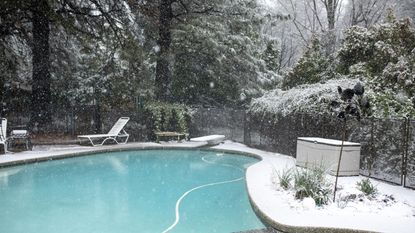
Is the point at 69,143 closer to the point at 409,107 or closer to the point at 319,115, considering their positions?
the point at 319,115

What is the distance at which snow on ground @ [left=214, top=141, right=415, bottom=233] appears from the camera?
15.5ft

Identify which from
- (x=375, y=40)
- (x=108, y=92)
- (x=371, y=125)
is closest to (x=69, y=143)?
(x=108, y=92)

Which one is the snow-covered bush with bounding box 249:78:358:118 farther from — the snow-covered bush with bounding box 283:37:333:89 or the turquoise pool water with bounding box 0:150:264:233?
the snow-covered bush with bounding box 283:37:333:89

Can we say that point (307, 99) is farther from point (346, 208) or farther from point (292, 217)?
point (292, 217)

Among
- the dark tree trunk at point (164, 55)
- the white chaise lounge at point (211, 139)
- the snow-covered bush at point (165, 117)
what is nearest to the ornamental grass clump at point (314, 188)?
the white chaise lounge at point (211, 139)

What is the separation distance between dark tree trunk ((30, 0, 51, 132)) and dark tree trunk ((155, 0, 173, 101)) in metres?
4.38

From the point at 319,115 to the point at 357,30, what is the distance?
4.04 meters

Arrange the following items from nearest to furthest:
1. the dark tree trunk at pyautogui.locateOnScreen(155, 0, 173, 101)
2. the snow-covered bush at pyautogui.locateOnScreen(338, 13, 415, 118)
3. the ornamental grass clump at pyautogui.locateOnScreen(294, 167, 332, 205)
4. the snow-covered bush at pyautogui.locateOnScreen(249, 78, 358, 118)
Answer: the ornamental grass clump at pyautogui.locateOnScreen(294, 167, 332, 205) → the snow-covered bush at pyautogui.locateOnScreen(338, 13, 415, 118) → the snow-covered bush at pyautogui.locateOnScreen(249, 78, 358, 118) → the dark tree trunk at pyautogui.locateOnScreen(155, 0, 173, 101)

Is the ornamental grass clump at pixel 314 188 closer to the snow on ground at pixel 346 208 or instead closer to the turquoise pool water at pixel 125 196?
the snow on ground at pixel 346 208

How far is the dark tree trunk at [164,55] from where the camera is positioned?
1566 cm

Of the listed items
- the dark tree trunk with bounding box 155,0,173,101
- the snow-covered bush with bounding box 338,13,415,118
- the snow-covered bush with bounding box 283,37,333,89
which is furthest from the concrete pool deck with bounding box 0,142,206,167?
the snow-covered bush with bounding box 338,13,415,118

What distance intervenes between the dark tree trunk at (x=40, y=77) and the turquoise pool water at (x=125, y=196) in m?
4.09

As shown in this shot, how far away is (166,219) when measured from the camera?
6.05 meters

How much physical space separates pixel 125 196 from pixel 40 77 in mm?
9160
